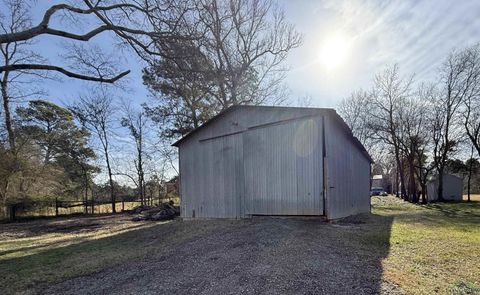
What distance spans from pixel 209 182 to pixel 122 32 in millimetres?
6499

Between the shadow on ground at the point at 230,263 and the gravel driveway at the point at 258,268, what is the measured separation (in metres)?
0.01

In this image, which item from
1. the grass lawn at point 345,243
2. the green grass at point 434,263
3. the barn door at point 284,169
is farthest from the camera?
the barn door at point 284,169

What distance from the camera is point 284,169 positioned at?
32.2ft

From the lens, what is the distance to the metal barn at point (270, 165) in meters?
9.29

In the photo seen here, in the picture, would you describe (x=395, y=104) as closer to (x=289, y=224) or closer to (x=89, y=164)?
(x=289, y=224)

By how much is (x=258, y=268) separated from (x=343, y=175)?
23.3 feet

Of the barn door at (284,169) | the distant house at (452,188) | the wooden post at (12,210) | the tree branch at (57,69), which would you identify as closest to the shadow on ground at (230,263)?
the barn door at (284,169)

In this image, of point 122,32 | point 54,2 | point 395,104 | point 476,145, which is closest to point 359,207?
point 122,32

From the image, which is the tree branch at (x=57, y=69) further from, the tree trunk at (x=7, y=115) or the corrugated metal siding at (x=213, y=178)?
the tree trunk at (x=7, y=115)

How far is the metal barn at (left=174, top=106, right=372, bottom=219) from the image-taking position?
929cm

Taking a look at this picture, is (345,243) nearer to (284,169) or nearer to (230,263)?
(230,263)

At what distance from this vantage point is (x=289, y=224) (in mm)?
8383

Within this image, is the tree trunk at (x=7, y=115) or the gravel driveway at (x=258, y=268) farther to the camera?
the tree trunk at (x=7, y=115)

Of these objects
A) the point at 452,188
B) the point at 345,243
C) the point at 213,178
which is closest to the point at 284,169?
the point at 213,178
